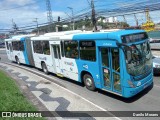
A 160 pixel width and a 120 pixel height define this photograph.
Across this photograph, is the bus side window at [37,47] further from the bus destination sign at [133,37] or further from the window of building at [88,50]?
the bus destination sign at [133,37]

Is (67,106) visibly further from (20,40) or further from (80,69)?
(20,40)

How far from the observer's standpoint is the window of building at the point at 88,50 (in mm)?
9695

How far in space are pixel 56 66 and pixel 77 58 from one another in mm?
3084

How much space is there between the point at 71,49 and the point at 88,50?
1.67 meters

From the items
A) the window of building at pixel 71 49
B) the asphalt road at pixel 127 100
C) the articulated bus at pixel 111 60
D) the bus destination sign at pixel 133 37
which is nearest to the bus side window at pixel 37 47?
the articulated bus at pixel 111 60

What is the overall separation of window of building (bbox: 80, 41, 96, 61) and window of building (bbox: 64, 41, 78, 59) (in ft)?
1.84

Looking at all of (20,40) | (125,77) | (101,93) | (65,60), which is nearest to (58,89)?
(65,60)

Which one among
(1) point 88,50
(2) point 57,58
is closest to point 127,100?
(1) point 88,50

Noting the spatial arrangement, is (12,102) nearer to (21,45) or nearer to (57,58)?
(57,58)

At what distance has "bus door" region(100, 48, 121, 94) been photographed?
27.9ft

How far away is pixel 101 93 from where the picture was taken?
403 inches

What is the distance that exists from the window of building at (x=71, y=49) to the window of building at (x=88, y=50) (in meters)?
0.56

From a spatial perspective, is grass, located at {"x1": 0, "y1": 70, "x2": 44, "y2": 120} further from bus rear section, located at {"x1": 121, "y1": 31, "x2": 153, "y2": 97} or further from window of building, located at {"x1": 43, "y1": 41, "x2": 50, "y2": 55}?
window of building, located at {"x1": 43, "y1": 41, "x2": 50, "y2": 55}

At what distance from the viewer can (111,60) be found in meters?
8.73
